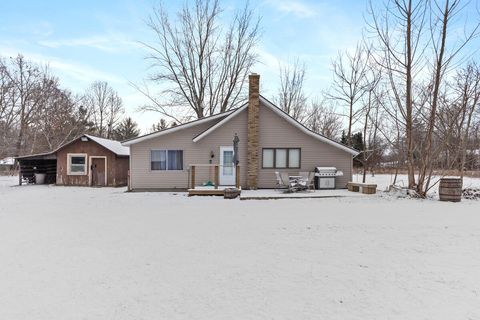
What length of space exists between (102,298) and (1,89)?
3470cm

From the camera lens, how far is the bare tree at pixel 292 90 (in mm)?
28703

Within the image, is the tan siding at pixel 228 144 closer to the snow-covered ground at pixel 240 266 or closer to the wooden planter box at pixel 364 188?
the wooden planter box at pixel 364 188

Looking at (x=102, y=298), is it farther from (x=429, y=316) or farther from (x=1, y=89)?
(x=1, y=89)

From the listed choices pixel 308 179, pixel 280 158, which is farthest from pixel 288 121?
pixel 308 179

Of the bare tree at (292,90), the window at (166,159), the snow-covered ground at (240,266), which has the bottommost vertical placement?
the snow-covered ground at (240,266)

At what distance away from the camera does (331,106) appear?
30.9 metres

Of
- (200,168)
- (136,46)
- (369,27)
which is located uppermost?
(136,46)

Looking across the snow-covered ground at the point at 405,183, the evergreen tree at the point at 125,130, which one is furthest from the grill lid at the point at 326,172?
the evergreen tree at the point at 125,130

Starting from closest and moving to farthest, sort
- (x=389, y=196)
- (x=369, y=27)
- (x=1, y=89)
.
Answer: (x=389, y=196)
(x=369, y=27)
(x=1, y=89)

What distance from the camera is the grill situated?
14.0 m

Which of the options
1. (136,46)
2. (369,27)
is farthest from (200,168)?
(136,46)

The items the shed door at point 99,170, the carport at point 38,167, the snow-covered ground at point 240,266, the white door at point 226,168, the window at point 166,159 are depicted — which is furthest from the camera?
the carport at point 38,167

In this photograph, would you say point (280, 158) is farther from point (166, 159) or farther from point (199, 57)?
point (199, 57)

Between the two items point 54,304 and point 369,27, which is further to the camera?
point 369,27
